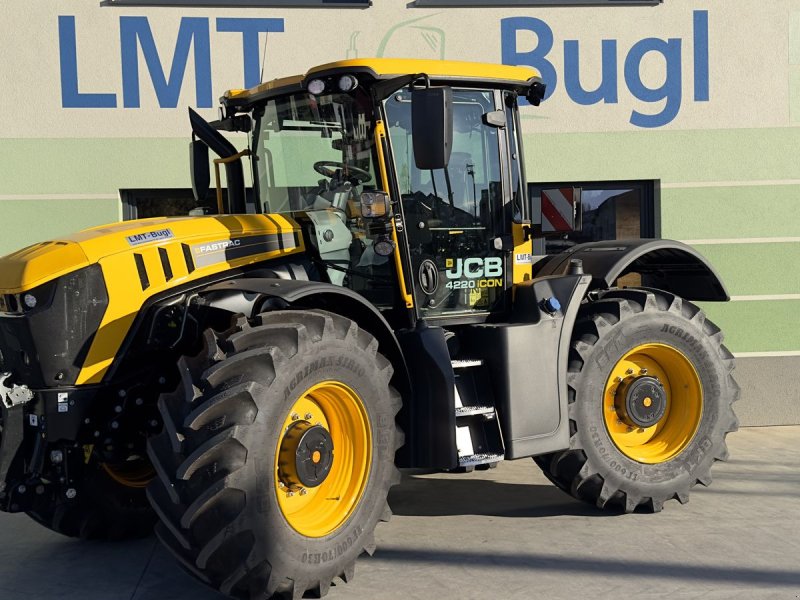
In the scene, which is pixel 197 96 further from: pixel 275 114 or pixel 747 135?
pixel 747 135

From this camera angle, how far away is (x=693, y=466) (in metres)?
5.89

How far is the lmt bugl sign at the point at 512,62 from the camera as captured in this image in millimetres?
8133

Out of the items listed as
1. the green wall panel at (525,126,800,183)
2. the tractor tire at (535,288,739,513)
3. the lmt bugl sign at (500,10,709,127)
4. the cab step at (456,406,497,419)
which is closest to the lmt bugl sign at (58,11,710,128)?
the lmt bugl sign at (500,10,709,127)

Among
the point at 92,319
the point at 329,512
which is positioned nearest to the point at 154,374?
the point at 92,319

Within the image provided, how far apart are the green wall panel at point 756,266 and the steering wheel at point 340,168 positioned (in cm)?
442

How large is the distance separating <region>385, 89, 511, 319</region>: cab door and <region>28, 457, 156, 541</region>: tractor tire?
75.4 inches

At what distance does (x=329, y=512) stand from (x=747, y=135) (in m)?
5.81

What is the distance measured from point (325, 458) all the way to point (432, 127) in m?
1.68

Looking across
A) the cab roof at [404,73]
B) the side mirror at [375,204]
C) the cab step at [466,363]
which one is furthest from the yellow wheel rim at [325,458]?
the cab roof at [404,73]

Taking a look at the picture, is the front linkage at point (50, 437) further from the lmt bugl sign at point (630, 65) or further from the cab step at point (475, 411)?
the lmt bugl sign at point (630, 65)

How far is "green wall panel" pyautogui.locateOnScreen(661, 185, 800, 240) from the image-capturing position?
28.0ft

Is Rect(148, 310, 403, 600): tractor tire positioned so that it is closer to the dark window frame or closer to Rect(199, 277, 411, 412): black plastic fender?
Rect(199, 277, 411, 412): black plastic fender

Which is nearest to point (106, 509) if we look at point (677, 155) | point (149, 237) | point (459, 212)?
point (149, 237)

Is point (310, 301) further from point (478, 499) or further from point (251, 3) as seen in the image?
point (251, 3)
